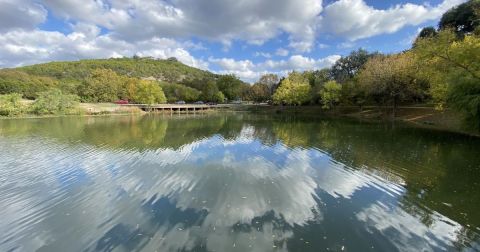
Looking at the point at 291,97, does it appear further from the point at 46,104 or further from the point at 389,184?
the point at 389,184

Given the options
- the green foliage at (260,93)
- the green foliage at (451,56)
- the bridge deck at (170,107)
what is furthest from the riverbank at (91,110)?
the green foliage at (451,56)

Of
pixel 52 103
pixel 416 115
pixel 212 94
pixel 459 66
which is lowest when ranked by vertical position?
pixel 416 115

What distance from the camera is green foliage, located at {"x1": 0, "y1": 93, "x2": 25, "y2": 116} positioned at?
5499 cm

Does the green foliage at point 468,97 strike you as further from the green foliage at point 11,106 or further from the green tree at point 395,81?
the green foliage at point 11,106

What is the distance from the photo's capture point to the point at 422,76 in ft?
115

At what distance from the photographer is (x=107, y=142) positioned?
25.1 meters

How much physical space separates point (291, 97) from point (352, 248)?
75.7 meters

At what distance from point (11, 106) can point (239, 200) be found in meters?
64.9

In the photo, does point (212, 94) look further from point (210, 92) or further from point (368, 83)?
point (368, 83)

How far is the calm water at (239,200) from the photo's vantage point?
7824 mm

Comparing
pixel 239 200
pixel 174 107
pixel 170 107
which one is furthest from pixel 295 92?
pixel 239 200

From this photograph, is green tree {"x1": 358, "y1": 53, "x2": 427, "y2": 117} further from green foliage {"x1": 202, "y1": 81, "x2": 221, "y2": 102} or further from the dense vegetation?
green foliage {"x1": 202, "y1": 81, "x2": 221, "y2": 102}

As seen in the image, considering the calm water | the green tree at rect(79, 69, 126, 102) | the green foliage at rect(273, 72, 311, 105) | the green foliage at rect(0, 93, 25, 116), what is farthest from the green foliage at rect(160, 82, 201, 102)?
the calm water

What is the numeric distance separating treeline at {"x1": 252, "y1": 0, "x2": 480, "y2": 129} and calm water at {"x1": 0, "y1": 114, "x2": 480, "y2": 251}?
8601 mm
